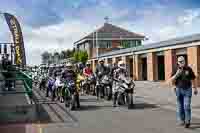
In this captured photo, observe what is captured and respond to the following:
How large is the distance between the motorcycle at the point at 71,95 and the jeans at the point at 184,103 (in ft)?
16.9

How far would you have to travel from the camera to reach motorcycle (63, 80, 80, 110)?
14.9 metres

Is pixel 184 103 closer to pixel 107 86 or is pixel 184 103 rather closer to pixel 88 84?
pixel 107 86

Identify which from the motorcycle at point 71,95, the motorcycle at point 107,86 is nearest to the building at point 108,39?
the motorcycle at point 107,86

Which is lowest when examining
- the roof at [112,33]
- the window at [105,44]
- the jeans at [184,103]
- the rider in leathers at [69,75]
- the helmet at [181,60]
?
the jeans at [184,103]

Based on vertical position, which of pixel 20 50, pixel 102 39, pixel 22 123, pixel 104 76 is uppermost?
pixel 102 39

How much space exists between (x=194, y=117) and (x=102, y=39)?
8173 centimetres

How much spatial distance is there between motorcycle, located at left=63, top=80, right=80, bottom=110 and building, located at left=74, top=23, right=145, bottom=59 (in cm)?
7131

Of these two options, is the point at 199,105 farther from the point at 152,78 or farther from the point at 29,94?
the point at 152,78

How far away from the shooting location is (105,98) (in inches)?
762

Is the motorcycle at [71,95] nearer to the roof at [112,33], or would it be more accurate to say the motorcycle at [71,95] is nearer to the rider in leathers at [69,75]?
the rider in leathers at [69,75]

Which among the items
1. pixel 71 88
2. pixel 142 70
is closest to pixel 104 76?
pixel 71 88

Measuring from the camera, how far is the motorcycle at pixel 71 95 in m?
14.9

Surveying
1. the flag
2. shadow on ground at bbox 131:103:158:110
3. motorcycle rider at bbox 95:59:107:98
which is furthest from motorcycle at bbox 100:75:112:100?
the flag

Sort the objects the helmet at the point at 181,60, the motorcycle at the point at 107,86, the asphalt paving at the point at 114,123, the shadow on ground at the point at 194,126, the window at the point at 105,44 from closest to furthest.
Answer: the asphalt paving at the point at 114,123
the shadow on ground at the point at 194,126
the helmet at the point at 181,60
the motorcycle at the point at 107,86
the window at the point at 105,44
